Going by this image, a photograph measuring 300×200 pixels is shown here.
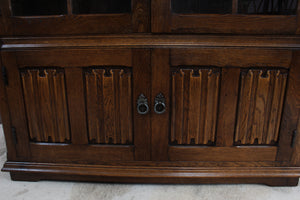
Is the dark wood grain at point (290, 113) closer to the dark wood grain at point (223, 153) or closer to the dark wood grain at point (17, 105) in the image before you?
the dark wood grain at point (223, 153)

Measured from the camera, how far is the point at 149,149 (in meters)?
0.84

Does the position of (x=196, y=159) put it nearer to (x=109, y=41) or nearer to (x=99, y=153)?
(x=99, y=153)

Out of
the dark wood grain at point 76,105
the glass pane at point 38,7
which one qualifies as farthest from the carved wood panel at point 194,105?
the glass pane at point 38,7

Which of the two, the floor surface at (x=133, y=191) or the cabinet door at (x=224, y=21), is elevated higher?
the cabinet door at (x=224, y=21)

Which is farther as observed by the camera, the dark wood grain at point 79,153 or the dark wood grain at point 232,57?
the dark wood grain at point 79,153

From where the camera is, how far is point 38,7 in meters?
0.83

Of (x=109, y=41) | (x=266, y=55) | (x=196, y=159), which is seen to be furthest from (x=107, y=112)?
(x=266, y=55)

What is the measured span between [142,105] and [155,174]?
277mm

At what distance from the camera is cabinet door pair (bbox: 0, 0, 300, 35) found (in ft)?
2.36

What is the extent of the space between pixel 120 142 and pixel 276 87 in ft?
1.94

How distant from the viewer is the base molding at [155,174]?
84 cm

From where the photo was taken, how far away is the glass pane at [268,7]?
0.74 m

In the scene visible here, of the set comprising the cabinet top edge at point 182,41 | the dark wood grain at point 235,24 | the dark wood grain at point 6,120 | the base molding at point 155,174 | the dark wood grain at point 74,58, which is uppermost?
the dark wood grain at point 235,24

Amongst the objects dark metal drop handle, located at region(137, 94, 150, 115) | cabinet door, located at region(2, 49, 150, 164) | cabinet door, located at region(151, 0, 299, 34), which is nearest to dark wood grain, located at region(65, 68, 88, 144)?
cabinet door, located at region(2, 49, 150, 164)
